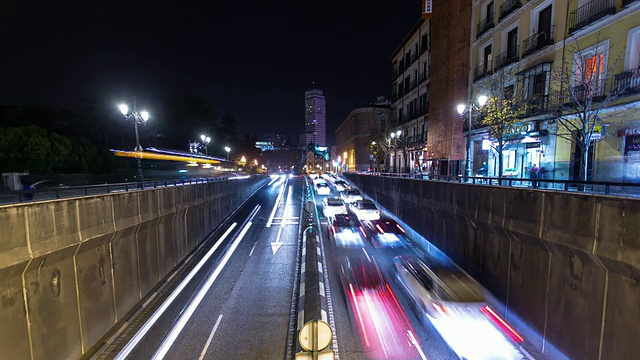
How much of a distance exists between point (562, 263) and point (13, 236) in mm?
14372

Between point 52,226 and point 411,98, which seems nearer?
point 52,226

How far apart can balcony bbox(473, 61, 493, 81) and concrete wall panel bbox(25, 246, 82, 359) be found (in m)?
31.5

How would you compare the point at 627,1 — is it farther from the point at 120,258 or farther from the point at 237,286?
the point at 120,258

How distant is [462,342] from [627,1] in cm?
2023

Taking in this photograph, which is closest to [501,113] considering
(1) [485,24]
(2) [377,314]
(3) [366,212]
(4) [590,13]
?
(4) [590,13]

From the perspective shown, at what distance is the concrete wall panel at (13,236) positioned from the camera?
6236 millimetres

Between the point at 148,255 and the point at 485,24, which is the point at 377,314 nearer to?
the point at 148,255

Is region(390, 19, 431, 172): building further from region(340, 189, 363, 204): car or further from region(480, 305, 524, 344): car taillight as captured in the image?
region(480, 305, 524, 344): car taillight

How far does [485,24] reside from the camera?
27859 millimetres

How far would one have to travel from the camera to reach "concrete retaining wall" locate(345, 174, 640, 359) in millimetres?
6465

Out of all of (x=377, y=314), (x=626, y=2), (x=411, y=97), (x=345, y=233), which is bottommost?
(x=377, y=314)

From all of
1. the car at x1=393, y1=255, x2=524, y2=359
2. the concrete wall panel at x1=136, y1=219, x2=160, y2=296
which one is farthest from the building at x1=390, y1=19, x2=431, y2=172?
the concrete wall panel at x1=136, y1=219, x2=160, y2=296

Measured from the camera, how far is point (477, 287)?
366 inches

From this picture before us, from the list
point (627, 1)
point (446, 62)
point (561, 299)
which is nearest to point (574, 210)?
point (561, 299)
